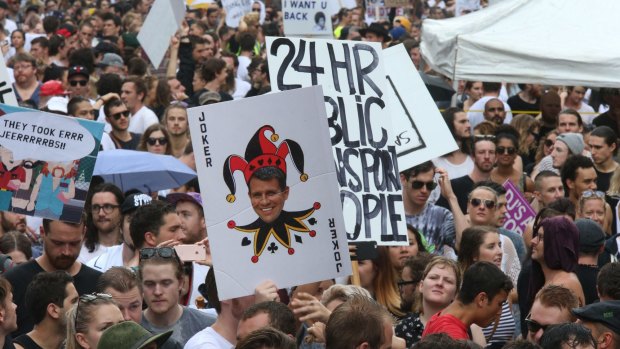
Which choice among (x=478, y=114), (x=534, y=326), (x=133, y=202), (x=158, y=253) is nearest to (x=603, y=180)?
(x=478, y=114)

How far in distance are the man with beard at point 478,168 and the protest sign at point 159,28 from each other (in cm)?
538

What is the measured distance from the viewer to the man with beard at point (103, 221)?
30.7ft

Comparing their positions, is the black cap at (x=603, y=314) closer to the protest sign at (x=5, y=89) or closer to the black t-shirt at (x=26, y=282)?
the black t-shirt at (x=26, y=282)

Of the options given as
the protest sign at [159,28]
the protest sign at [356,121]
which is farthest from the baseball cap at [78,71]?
the protest sign at [356,121]

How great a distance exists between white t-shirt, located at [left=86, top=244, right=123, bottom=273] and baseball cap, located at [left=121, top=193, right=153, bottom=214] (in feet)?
1.12

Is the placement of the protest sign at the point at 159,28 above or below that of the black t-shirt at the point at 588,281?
below

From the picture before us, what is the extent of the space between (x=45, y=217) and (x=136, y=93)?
6.13 metres

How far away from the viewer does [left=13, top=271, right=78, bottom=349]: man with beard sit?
6.97 m

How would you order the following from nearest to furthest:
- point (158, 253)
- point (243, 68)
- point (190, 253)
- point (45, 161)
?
point (158, 253)
point (190, 253)
point (45, 161)
point (243, 68)

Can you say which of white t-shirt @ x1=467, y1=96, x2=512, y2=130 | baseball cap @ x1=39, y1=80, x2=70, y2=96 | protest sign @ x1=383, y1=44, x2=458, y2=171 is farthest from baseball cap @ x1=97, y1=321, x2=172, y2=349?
white t-shirt @ x1=467, y1=96, x2=512, y2=130

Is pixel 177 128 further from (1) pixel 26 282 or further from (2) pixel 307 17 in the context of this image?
(1) pixel 26 282

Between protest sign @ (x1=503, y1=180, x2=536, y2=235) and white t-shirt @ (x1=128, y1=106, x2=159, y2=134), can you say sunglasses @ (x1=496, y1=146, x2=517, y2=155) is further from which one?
white t-shirt @ (x1=128, y1=106, x2=159, y2=134)

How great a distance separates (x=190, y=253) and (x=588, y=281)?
234 cm

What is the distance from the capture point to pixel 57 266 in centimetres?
780
